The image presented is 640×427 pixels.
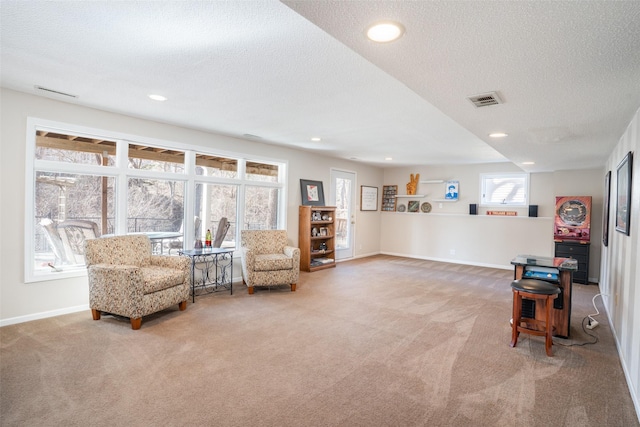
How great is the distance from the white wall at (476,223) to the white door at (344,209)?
140cm

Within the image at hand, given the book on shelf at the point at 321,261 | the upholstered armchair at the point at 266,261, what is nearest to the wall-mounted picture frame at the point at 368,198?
the book on shelf at the point at 321,261

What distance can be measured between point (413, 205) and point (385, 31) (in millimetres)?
7436

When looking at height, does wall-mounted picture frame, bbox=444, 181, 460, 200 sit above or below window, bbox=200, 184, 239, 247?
above

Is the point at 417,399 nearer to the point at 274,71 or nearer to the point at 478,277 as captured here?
the point at 274,71

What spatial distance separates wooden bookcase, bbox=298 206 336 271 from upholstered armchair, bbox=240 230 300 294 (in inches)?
40.8

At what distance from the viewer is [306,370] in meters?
2.60

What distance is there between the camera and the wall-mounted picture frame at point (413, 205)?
8508 mm

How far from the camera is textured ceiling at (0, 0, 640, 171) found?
1409mm

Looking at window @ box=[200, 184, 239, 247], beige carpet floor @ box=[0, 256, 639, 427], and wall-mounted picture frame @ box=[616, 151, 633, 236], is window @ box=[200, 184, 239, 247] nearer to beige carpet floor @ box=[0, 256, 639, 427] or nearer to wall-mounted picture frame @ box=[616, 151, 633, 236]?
beige carpet floor @ box=[0, 256, 639, 427]

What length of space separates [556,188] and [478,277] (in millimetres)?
2401

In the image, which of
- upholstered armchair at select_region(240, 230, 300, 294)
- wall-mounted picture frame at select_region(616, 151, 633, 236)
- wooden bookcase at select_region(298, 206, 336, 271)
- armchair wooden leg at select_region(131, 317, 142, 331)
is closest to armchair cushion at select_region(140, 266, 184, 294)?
armchair wooden leg at select_region(131, 317, 142, 331)

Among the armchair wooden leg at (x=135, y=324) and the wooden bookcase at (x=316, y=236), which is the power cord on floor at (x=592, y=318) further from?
the armchair wooden leg at (x=135, y=324)

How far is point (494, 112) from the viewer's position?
270cm

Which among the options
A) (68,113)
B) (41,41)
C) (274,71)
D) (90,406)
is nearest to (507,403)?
(90,406)
